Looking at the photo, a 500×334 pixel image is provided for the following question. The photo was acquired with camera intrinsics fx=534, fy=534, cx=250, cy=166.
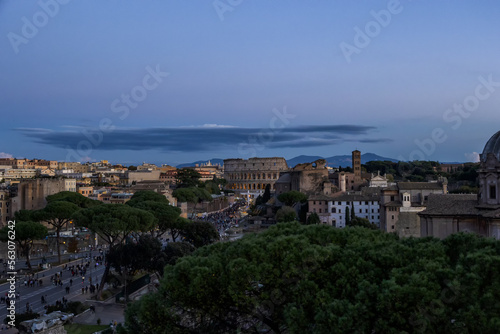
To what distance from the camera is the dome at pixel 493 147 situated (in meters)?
21.7

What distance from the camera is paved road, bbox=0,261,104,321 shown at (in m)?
23.3

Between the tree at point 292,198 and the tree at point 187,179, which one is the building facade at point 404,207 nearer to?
the tree at point 292,198

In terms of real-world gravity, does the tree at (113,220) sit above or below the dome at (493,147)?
below

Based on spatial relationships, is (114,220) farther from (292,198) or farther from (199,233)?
(292,198)

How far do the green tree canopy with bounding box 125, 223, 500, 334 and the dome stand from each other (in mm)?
11239

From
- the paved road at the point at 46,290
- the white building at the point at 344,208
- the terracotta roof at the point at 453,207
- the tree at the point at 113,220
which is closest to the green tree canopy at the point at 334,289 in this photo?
the terracotta roof at the point at 453,207

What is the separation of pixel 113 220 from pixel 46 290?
4.77m

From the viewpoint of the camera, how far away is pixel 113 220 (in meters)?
28.6

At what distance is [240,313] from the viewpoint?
11.4m

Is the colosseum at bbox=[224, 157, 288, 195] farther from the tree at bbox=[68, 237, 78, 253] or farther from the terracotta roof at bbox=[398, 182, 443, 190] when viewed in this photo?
the tree at bbox=[68, 237, 78, 253]

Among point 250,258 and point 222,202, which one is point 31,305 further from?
point 222,202

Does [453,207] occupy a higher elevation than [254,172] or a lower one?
lower

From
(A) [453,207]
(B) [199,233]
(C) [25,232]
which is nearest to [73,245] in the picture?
(C) [25,232]

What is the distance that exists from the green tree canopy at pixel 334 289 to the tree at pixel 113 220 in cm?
1678
